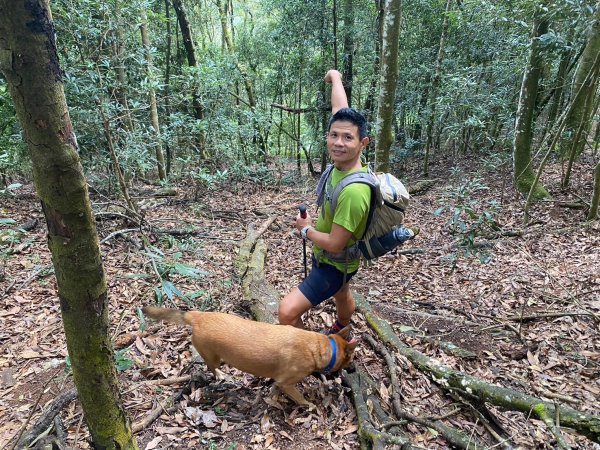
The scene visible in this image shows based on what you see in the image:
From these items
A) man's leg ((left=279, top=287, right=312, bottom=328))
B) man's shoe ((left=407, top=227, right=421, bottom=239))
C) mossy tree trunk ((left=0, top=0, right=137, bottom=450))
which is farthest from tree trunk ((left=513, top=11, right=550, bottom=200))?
mossy tree trunk ((left=0, top=0, right=137, bottom=450))

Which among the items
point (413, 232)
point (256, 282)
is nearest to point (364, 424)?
point (413, 232)

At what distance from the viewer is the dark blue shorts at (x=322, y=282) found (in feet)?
11.1

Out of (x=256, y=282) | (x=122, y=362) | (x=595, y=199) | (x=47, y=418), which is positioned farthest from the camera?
(x=595, y=199)

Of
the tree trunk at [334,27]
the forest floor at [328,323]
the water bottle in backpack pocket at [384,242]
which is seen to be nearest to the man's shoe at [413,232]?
the water bottle in backpack pocket at [384,242]

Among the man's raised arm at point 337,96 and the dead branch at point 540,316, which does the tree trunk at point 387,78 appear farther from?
the dead branch at point 540,316

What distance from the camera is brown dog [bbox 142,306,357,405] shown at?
309 centimetres

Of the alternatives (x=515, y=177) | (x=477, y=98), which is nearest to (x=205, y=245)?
(x=515, y=177)

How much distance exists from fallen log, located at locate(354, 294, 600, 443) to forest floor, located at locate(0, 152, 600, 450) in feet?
0.52

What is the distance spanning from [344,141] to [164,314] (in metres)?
2.24

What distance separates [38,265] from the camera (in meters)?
4.98

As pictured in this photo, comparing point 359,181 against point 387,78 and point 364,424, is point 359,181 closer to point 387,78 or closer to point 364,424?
point 364,424

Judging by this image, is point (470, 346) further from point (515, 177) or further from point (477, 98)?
point (477, 98)

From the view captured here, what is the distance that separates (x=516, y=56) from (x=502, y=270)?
27.4 feet

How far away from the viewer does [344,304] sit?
3.81m
